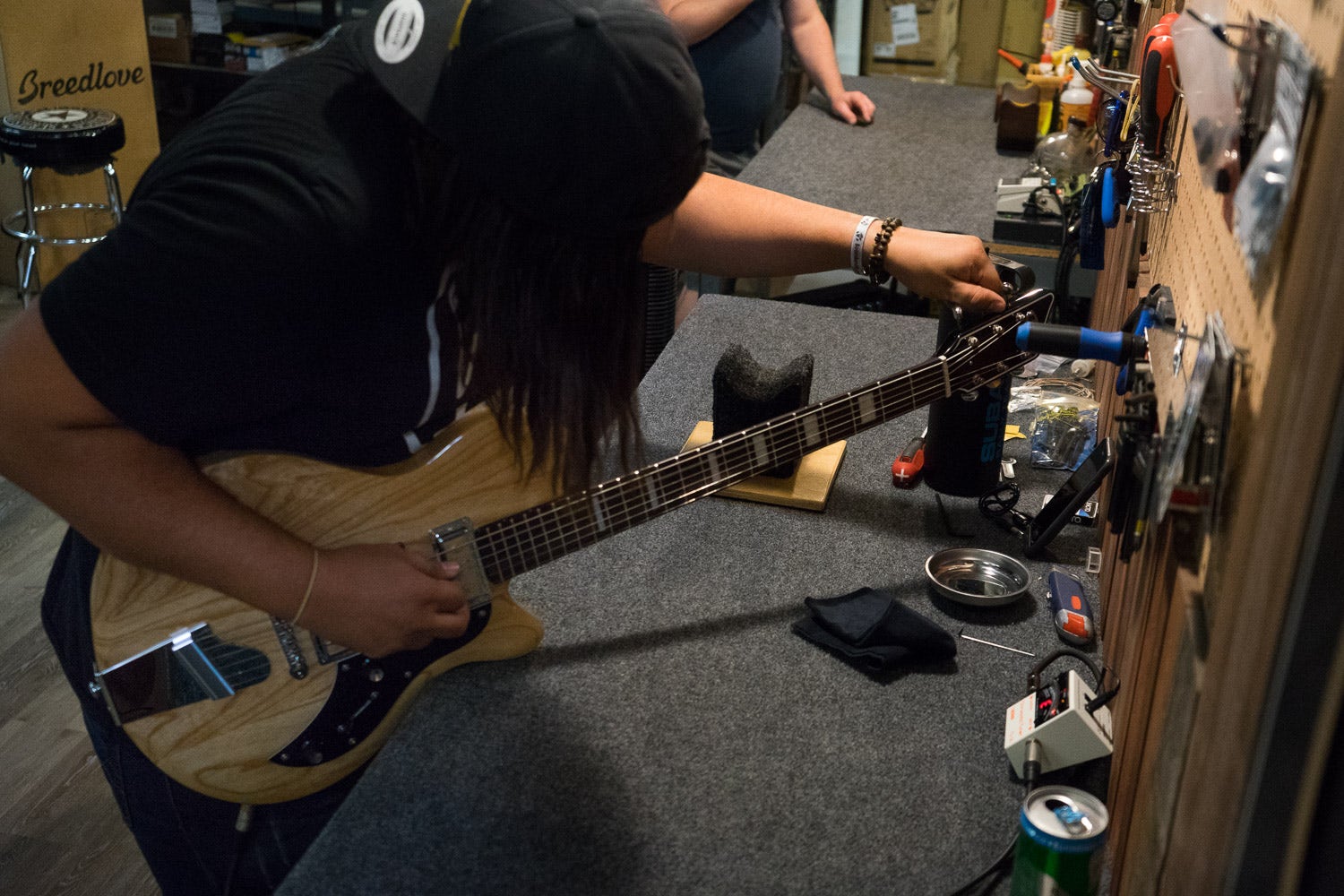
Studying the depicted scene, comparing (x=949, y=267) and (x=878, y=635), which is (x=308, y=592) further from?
(x=949, y=267)

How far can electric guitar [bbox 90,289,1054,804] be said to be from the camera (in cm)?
99

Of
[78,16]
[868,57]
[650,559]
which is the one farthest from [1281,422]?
[78,16]

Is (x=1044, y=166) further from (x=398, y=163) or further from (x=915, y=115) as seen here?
(x=398, y=163)

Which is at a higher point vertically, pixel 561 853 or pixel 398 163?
pixel 398 163

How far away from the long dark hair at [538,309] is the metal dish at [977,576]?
1.39ft

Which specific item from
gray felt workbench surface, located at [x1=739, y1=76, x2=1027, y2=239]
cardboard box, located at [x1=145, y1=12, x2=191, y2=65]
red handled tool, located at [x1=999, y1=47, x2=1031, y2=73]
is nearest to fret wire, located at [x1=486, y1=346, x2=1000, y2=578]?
gray felt workbench surface, located at [x1=739, y1=76, x2=1027, y2=239]

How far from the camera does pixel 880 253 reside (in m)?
1.29

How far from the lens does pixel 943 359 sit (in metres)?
1.27

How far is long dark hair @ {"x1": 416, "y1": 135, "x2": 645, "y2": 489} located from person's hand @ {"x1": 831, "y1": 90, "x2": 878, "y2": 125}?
2138 millimetres

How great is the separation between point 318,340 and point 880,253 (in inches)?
26.6

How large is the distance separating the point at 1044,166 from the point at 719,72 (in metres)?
0.71

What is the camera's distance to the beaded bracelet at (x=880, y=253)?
1.29 meters

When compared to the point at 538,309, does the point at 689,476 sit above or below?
below

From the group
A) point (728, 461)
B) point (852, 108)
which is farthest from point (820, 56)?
point (728, 461)
